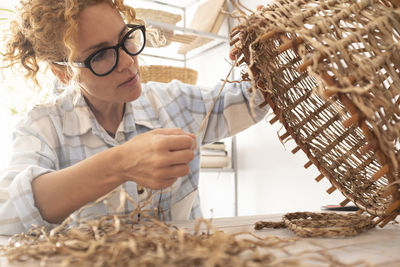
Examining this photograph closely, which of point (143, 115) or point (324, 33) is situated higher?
point (324, 33)

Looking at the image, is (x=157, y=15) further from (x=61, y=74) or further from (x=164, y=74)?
(x=61, y=74)

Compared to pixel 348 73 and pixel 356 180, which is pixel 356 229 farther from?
pixel 348 73

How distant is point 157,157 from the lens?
51cm

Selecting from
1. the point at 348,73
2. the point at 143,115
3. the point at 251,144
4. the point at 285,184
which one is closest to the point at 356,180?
the point at 348,73

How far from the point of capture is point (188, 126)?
102cm

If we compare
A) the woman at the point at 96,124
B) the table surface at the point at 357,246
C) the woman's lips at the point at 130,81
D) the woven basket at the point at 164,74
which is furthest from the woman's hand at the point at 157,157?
the woven basket at the point at 164,74

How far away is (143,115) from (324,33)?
62 cm

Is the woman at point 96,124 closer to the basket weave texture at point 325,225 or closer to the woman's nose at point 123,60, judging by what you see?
the woman's nose at point 123,60

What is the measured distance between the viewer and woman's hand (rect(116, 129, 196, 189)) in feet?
1.68

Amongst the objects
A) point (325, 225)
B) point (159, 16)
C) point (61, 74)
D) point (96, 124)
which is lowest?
point (325, 225)

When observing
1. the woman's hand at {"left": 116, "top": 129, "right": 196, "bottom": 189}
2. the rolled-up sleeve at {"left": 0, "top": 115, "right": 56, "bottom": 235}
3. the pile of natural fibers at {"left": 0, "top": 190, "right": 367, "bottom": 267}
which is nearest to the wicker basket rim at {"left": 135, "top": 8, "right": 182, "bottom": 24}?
A: the rolled-up sleeve at {"left": 0, "top": 115, "right": 56, "bottom": 235}

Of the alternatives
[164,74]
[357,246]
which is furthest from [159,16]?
[357,246]

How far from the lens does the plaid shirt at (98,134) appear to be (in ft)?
2.11

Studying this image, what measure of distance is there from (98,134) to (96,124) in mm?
25
